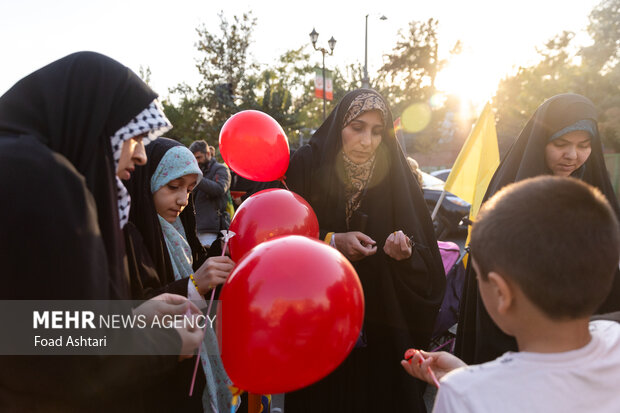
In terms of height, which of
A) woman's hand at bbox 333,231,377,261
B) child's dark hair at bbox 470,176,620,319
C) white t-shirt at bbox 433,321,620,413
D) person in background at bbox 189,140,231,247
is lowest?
person in background at bbox 189,140,231,247

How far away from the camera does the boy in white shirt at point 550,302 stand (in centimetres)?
104

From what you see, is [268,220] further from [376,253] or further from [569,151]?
[569,151]

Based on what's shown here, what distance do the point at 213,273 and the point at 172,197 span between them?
0.73 metres

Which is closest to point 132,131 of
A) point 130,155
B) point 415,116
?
point 130,155

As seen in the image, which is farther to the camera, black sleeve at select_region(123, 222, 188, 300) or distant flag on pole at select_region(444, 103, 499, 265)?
distant flag on pole at select_region(444, 103, 499, 265)

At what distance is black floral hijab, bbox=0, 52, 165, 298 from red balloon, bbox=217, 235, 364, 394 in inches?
16.7

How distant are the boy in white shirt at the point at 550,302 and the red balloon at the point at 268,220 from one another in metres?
1.03

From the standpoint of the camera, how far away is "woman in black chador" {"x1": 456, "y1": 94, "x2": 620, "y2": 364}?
7.54ft

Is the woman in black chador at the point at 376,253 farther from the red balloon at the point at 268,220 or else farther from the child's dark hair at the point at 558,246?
the child's dark hair at the point at 558,246

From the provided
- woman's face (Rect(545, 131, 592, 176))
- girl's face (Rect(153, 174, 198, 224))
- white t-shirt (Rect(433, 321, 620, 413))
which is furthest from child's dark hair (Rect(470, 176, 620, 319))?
girl's face (Rect(153, 174, 198, 224))

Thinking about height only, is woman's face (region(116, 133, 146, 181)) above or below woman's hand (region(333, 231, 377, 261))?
above

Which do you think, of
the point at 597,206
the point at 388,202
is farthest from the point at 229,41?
the point at 597,206

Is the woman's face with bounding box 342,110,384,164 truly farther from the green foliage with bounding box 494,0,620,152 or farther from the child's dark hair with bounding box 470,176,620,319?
the green foliage with bounding box 494,0,620,152

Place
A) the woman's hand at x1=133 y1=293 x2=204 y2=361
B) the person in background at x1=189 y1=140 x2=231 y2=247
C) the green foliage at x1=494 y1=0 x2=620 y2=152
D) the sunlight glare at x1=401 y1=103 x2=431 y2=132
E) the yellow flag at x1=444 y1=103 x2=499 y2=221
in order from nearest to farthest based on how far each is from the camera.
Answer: the woman's hand at x1=133 y1=293 x2=204 y2=361, the yellow flag at x1=444 y1=103 x2=499 y2=221, the person in background at x1=189 y1=140 x2=231 y2=247, the green foliage at x1=494 y1=0 x2=620 y2=152, the sunlight glare at x1=401 y1=103 x2=431 y2=132
